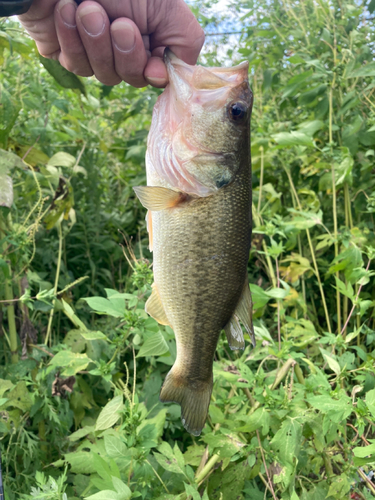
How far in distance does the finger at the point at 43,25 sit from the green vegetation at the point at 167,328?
0.44 meters

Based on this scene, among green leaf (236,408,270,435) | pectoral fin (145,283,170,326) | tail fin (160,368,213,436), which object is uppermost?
pectoral fin (145,283,170,326)

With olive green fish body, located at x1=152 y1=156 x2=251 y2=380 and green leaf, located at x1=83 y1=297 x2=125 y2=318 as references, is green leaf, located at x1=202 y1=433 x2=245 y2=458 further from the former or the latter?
green leaf, located at x1=83 y1=297 x2=125 y2=318

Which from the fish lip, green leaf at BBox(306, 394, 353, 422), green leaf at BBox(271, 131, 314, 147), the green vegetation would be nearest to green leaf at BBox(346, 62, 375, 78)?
the green vegetation

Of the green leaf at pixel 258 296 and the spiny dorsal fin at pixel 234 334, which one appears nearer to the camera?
the spiny dorsal fin at pixel 234 334

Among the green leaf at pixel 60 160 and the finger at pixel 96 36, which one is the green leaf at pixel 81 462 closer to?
the finger at pixel 96 36

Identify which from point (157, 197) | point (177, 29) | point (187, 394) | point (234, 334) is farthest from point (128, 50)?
point (187, 394)

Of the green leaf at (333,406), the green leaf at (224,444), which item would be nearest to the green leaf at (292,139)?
the green leaf at (333,406)

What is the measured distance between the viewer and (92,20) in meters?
1.27

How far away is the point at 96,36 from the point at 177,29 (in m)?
0.26

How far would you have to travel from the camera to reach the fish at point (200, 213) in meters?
1.25

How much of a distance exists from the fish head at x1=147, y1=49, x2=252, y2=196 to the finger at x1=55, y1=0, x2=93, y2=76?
0.30 metres

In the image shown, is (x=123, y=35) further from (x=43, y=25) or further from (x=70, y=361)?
(x=70, y=361)

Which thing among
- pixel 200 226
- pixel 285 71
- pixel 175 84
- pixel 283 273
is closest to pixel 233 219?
pixel 200 226

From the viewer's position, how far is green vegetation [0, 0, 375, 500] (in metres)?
1.47
